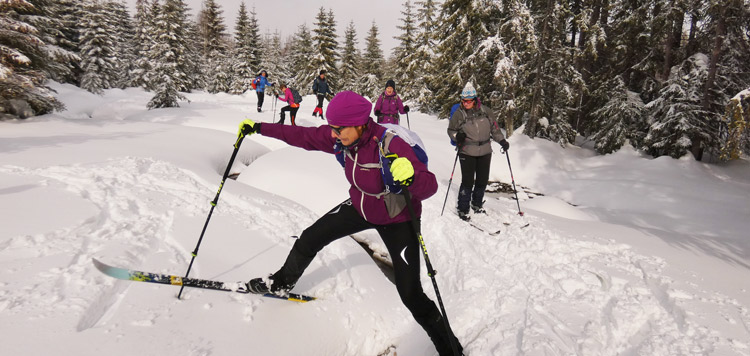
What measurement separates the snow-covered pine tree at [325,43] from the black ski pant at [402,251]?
114 ft

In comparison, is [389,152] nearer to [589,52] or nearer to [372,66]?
[589,52]

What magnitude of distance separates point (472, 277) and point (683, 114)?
12163mm

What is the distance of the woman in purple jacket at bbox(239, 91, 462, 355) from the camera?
2.70 m

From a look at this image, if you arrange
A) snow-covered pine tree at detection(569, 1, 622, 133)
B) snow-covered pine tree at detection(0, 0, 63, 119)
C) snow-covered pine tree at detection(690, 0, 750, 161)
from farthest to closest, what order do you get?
snow-covered pine tree at detection(569, 1, 622, 133)
snow-covered pine tree at detection(690, 0, 750, 161)
snow-covered pine tree at detection(0, 0, 63, 119)

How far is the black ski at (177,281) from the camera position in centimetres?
269

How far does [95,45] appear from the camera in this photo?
95.4 ft

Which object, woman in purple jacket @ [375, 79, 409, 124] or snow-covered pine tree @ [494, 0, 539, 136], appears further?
snow-covered pine tree @ [494, 0, 539, 136]

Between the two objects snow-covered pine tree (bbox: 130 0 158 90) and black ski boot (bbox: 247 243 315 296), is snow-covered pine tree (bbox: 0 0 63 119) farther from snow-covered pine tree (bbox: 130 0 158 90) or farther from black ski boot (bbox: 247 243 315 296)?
snow-covered pine tree (bbox: 130 0 158 90)

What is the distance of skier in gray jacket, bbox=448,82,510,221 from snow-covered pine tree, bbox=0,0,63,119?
12452mm

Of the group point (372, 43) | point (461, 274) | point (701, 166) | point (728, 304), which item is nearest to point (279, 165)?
point (461, 274)

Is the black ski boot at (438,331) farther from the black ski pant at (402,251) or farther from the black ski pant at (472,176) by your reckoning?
the black ski pant at (472,176)

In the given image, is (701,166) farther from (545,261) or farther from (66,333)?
(66,333)

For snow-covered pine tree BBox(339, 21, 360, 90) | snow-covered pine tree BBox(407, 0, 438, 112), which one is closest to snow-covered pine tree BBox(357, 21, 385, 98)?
snow-covered pine tree BBox(339, 21, 360, 90)

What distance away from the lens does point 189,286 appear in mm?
3109
